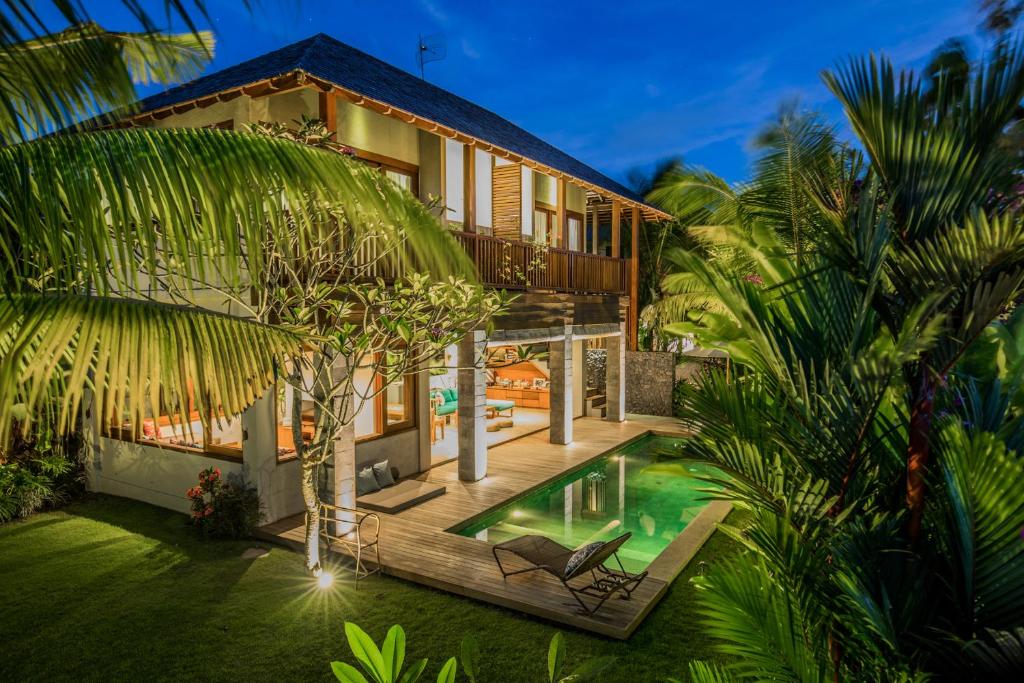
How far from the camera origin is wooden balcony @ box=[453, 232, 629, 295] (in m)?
A: 12.0

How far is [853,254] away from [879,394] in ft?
1.48

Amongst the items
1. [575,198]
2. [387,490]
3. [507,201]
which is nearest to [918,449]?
[387,490]

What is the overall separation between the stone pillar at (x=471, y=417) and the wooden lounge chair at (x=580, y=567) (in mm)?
4274

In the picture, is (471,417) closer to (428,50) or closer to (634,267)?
(634,267)

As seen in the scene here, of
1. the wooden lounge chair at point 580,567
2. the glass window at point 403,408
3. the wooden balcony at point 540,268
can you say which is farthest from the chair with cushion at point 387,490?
the wooden balcony at point 540,268

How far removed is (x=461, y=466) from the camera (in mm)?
12406

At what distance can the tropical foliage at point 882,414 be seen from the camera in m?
1.85

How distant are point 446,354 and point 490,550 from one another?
6095 mm

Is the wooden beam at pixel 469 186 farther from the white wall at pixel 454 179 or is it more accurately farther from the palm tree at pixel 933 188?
the palm tree at pixel 933 188

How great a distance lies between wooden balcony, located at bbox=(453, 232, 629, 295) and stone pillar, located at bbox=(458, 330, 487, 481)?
4.44 feet

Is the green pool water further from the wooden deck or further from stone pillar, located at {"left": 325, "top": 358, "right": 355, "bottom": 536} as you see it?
stone pillar, located at {"left": 325, "top": 358, "right": 355, "bottom": 536}

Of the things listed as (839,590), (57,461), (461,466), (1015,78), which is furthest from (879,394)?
(57,461)

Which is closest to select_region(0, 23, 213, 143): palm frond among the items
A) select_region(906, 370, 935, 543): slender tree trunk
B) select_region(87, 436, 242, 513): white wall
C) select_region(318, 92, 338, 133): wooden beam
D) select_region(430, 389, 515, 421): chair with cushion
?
select_region(906, 370, 935, 543): slender tree trunk

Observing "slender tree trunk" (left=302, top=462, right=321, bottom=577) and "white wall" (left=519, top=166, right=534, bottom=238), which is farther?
"white wall" (left=519, top=166, right=534, bottom=238)
